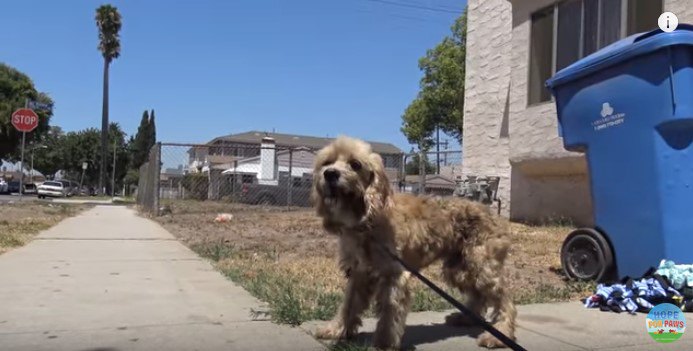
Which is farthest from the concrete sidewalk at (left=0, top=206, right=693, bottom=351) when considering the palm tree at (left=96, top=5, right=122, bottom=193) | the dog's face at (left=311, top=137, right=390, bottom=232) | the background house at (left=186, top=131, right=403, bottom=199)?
the palm tree at (left=96, top=5, right=122, bottom=193)

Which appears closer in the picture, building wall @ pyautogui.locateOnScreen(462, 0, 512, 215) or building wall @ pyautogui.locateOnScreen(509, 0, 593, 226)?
building wall @ pyautogui.locateOnScreen(509, 0, 593, 226)

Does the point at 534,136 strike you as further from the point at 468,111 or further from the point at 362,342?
the point at 362,342

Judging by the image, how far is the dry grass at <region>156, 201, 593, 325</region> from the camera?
5.77 meters

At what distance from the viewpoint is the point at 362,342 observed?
427 cm

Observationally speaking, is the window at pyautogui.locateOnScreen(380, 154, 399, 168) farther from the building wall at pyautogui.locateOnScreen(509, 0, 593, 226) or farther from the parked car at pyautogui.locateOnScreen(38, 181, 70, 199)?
the parked car at pyautogui.locateOnScreen(38, 181, 70, 199)

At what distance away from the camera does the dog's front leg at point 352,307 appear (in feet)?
13.5

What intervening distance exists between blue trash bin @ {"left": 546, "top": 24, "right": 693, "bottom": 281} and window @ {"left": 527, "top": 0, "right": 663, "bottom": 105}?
491cm

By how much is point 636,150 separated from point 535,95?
22.9 feet

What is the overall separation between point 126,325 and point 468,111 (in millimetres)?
12411

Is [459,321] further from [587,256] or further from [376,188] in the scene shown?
[587,256]

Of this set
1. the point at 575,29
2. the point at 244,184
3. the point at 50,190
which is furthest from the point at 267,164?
the point at 50,190

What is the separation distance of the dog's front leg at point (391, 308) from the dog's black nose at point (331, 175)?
730 mm

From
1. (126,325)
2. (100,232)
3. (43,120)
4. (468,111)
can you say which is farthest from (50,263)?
(43,120)

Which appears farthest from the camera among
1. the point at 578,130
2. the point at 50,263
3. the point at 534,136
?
the point at 534,136
